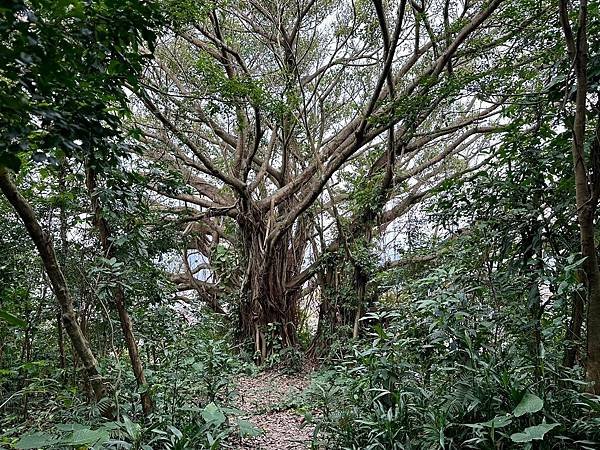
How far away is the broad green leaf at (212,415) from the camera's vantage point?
2.29 meters

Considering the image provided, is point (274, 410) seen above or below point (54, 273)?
below

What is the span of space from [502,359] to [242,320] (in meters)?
4.27

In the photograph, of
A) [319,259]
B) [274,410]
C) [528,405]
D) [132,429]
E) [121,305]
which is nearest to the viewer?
[528,405]

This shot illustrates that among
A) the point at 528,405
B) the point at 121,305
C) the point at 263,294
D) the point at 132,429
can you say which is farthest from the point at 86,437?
the point at 263,294

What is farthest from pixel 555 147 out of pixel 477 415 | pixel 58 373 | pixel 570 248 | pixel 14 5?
pixel 58 373

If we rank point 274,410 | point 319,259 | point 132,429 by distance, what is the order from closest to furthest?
point 132,429 → point 274,410 → point 319,259

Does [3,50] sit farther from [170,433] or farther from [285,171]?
[285,171]

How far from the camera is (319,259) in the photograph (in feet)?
19.8

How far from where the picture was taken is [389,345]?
254 centimetres

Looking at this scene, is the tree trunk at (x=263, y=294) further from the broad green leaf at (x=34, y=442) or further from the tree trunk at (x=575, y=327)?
the broad green leaf at (x=34, y=442)

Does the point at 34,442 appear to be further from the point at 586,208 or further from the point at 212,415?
the point at 586,208

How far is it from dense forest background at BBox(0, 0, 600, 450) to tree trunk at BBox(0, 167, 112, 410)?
0.01 meters

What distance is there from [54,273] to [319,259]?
423 centimetres

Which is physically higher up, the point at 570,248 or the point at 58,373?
the point at 570,248
